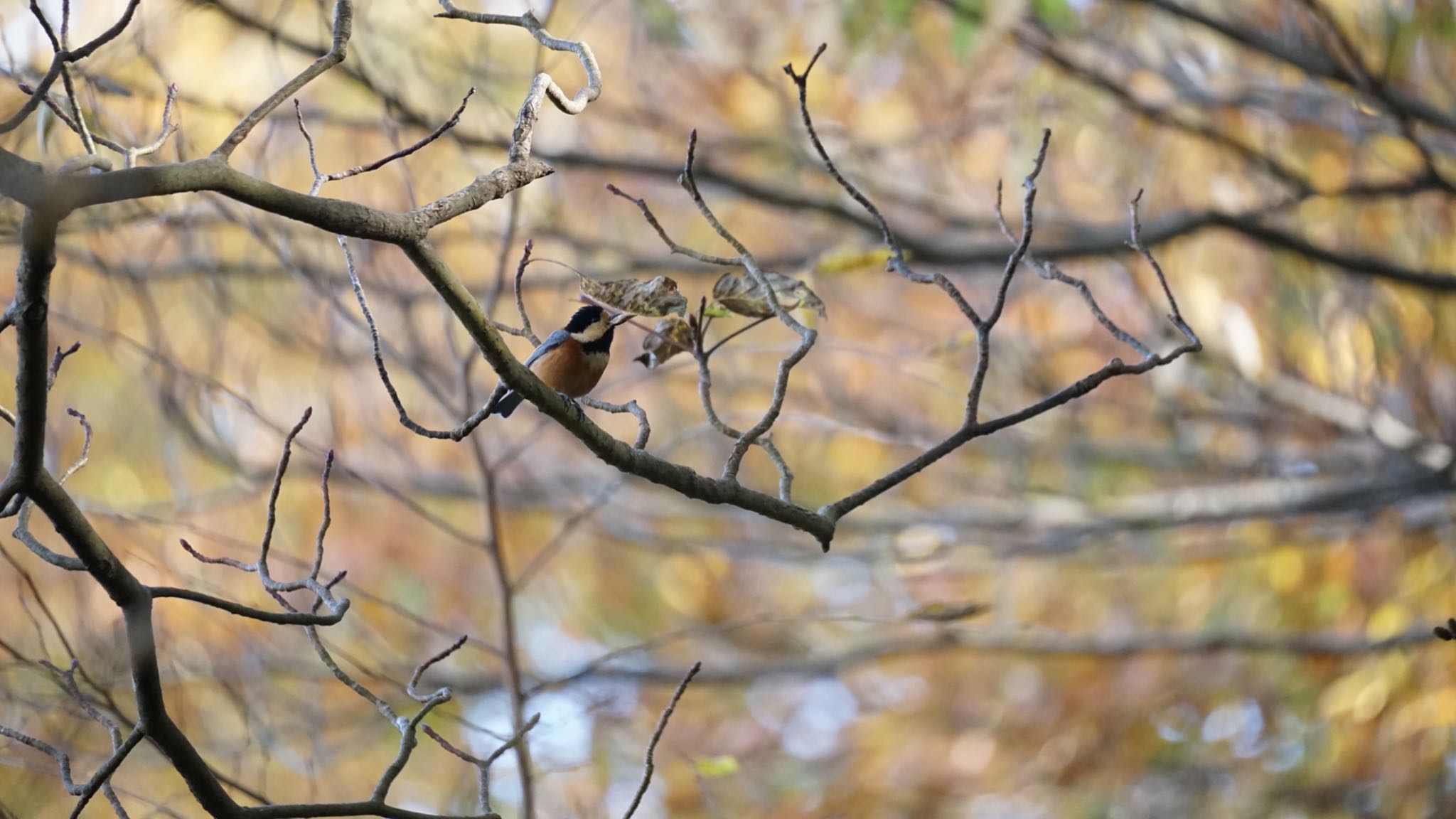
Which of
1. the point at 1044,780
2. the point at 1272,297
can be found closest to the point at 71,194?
the point at 1272,297

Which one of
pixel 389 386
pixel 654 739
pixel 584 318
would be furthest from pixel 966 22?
pixel 389 386

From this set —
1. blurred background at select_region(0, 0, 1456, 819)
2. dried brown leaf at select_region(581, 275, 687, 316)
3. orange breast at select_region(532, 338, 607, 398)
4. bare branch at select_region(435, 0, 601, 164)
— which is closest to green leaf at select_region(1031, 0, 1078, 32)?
blurred background at select_region(0, 0, 1456, 819)

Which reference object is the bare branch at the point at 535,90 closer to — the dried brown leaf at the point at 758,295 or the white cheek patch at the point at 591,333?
the dried brown leaf at the point at 758,295

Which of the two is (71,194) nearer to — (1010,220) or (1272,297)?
(1010,220)

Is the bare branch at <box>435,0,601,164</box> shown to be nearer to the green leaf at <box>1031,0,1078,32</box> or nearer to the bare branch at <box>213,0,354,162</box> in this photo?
the bare branch at <box>213,0,354,162</box>

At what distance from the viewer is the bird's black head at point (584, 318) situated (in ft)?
10.7

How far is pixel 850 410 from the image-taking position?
238 inches

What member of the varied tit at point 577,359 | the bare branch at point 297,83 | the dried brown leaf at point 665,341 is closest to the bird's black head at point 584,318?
the varied tit at point 577,359

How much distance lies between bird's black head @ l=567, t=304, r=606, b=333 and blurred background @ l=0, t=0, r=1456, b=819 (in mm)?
262

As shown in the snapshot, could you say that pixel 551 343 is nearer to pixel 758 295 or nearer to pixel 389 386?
pixel 758 295

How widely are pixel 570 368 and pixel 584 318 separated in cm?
25

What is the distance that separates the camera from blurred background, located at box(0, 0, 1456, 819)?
4.05m

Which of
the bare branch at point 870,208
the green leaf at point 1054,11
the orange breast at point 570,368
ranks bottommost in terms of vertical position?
the bare branch at point 870,208

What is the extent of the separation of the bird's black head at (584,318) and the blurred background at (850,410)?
0.26 m
